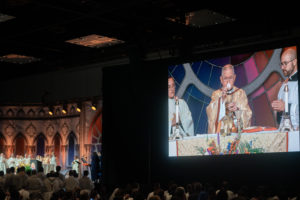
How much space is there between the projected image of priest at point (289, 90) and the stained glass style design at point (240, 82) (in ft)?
0.40

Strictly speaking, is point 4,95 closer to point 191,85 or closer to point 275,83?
point 191,85

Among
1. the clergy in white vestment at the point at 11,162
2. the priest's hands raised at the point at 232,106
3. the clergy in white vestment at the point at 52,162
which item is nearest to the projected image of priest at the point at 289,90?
the priest's hands raised at the point at 232,106

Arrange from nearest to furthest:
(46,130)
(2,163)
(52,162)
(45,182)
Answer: (45,182) → (2,163) → (52,162) → (46,130)

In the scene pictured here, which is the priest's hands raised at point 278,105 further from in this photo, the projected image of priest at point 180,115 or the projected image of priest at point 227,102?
the projected image of priest at point 180,115

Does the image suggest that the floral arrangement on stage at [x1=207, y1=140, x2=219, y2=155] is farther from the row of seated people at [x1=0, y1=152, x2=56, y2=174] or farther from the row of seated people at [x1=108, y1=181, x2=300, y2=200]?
the row of seated people at [x1=0, y1=152, x2=56, y2=174]

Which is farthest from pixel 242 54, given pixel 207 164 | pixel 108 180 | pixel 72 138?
pixel 72 138

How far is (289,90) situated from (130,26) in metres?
3.89

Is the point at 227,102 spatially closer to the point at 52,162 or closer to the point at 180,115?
the point at 180,115

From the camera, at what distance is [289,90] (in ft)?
32.5

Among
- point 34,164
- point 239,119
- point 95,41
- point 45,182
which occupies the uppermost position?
point 95,41

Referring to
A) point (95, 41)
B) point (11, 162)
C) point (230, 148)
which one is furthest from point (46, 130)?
point (230, 148)

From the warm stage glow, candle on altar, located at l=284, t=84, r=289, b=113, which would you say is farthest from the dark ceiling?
candle on altar, located at l=284, t=84, r=289, b=113

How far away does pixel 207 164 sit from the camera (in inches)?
451

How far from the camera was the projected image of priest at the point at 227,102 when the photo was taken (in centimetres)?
1060
